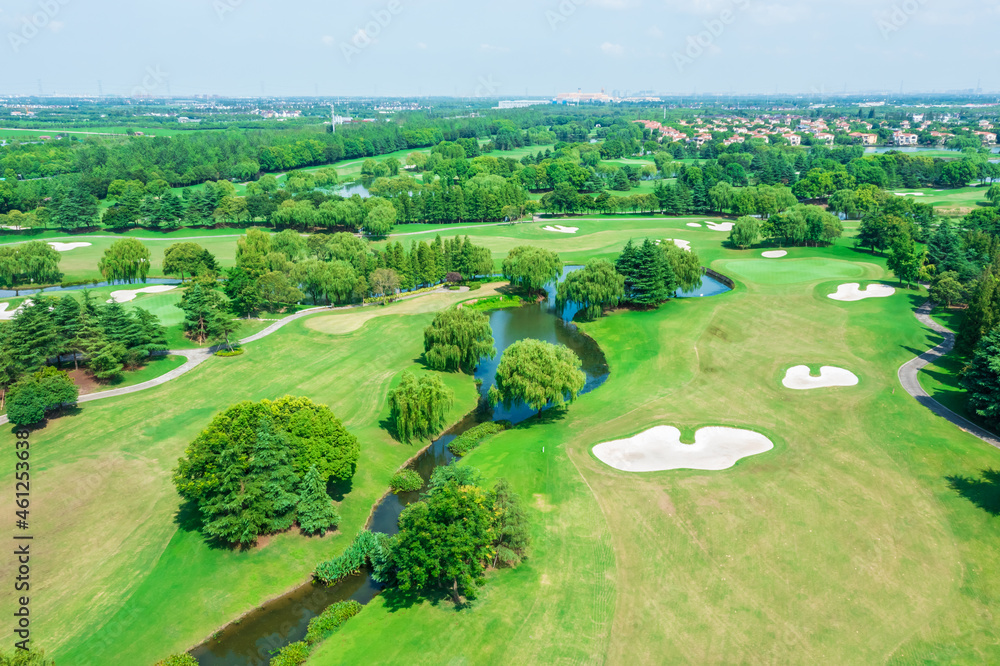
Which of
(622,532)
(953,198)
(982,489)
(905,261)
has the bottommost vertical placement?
(622,532)

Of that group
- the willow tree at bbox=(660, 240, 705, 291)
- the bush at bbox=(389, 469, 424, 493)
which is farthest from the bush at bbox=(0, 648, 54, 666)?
the willow tree at bbox=(660, 240, 705, 291)

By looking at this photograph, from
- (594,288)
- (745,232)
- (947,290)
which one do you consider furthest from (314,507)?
(745,232)

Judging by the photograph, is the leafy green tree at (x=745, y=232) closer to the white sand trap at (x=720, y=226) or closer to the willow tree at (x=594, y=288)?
the white sand trap at (x=720, y=226)

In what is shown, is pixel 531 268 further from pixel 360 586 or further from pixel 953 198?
pixel 953 198

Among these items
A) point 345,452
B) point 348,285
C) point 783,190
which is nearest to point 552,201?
point 783,190

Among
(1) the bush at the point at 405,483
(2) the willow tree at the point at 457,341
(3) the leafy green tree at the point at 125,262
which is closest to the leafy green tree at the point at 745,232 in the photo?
(2) the willow tree at the point at 457,341
